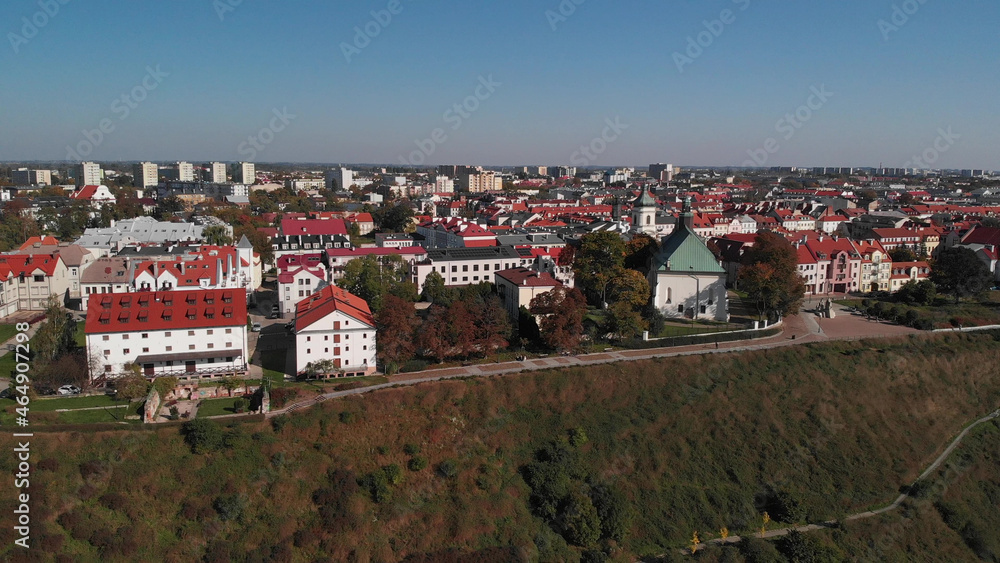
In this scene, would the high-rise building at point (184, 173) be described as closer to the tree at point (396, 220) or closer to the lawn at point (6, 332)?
the tree at point (396, 220)

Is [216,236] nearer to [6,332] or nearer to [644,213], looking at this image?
[6,332]

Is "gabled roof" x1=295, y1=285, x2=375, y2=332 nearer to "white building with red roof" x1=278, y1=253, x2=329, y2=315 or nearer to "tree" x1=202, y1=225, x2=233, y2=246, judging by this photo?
"white building with red roof" x1=278, y1=253, x2=329, y2=315

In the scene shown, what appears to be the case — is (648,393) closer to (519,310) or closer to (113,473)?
(519,310)

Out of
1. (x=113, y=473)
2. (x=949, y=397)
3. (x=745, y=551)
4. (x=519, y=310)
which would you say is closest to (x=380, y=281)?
(x=519, y=310)

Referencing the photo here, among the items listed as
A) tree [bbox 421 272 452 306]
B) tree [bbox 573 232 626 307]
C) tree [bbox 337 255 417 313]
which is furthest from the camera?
tree [bbox 421 272 452 306]

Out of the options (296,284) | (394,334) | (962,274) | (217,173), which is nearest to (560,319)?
(394,334)

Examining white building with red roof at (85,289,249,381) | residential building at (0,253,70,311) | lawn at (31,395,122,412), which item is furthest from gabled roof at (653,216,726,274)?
residential building at (0,253,70,311)
